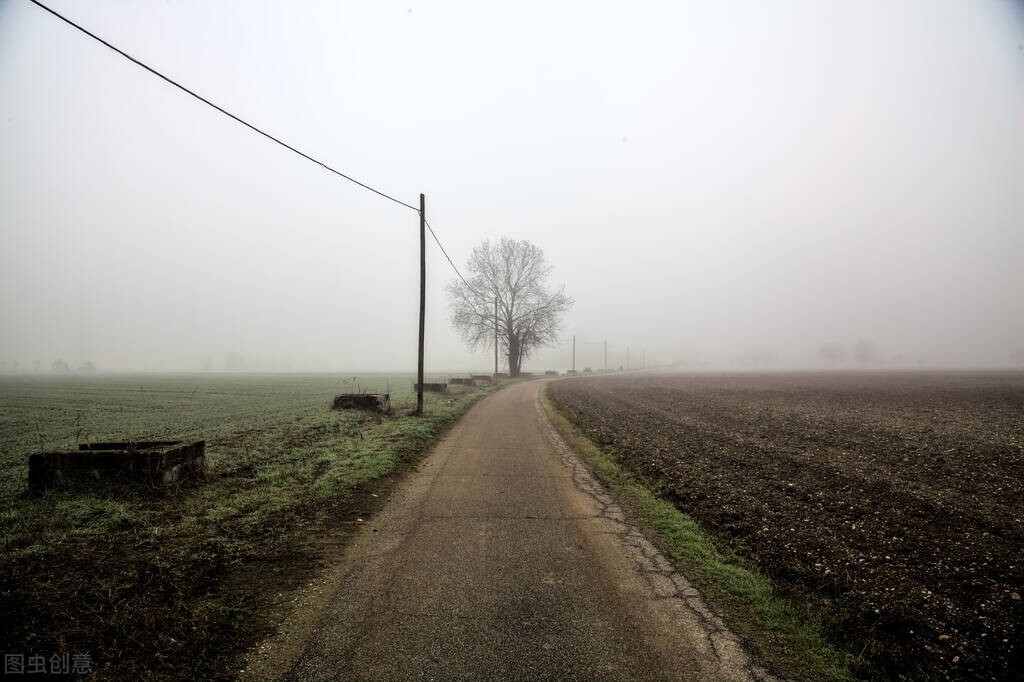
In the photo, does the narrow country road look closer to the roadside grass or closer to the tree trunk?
the roadside grass

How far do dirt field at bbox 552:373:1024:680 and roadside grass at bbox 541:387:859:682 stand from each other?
20 cm

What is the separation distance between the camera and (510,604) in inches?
149

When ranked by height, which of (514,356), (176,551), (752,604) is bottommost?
(752,604)

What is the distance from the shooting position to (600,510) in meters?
6.49

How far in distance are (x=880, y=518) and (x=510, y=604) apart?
5268mm

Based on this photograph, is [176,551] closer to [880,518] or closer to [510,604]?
[510,604]

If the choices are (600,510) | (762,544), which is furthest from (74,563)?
(762,544)

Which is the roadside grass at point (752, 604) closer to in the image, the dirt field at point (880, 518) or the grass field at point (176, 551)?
the dirt field at point (880, 518)

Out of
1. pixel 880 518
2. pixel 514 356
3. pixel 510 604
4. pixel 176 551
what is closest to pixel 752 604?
pixel 510 604

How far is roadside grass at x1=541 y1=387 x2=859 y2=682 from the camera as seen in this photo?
3.17m

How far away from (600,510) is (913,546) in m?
3.56

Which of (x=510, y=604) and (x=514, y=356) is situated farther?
(x=514, y=356)

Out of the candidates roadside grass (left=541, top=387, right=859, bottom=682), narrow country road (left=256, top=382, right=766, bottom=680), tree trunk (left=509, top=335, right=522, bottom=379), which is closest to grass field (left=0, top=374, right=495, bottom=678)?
narrow country road (left=256, top=382, right=766, bottom=680)

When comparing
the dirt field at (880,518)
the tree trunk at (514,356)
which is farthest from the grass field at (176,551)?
the tree trunk at (514,356)
